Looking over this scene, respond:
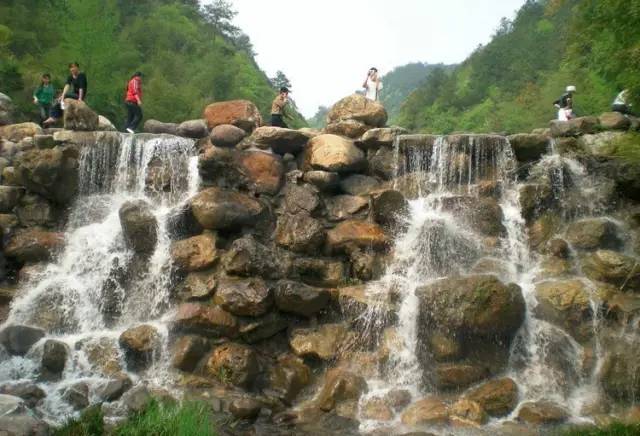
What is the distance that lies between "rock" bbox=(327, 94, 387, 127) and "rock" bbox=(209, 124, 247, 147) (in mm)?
2658

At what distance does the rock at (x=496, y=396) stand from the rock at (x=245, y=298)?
393 centimetres

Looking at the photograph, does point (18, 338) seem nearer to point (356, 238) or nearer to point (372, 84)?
point (356, 238)

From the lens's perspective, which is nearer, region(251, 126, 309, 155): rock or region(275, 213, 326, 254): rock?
region(275, 213, 326, 254): rock

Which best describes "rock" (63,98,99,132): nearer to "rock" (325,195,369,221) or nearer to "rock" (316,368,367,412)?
"rock" (325,195,369,221)

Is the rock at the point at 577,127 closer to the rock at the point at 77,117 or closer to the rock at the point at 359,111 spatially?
the rock at the point at 359,111

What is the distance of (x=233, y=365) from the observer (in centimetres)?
983

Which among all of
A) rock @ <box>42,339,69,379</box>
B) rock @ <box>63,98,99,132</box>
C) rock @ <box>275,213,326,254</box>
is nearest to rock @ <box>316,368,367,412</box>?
rock @ <box>275,213,326,254</box>

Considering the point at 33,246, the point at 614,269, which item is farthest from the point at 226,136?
the point at 614,269

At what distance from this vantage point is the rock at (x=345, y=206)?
12.8 metres

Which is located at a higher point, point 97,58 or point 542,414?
point 97,58

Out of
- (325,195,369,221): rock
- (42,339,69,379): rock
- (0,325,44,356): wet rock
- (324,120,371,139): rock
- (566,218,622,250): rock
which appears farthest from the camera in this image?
(324,120,371,139): rock

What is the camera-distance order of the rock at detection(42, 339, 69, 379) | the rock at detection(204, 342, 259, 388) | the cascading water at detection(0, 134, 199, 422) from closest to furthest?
1. the rock at detection(204, 342, 259, 388)
2. the rock at detection(42, 339, 69, 379)
3. the cascading water at detection(0, 134, 199, 422)

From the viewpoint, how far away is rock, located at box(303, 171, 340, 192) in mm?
13086

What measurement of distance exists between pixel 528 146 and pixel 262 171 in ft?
21.4
